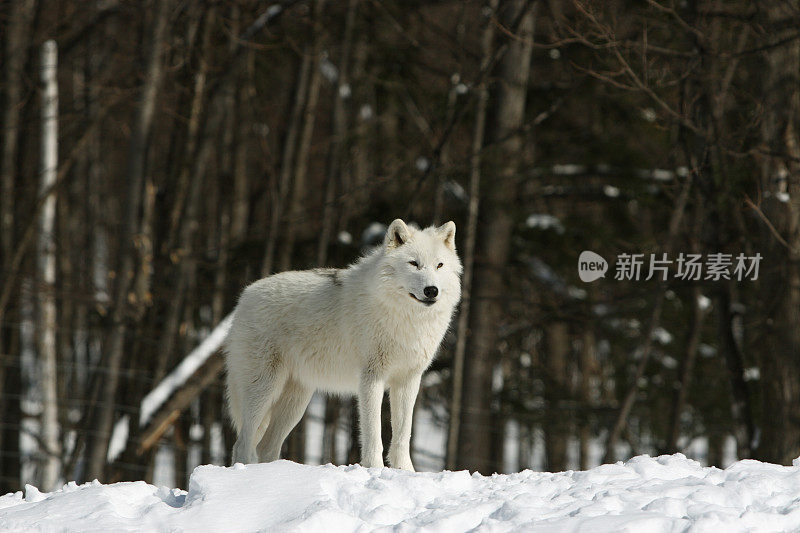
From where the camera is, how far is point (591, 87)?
13.5 metres

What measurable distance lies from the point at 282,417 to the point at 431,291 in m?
1.71

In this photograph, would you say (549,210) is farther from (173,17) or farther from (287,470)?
(287,470)

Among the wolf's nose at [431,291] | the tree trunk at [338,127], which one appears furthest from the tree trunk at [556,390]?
the wolf's nose at [431,291]

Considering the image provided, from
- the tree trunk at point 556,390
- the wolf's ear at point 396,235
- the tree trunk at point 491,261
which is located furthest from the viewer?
the tree trunk at point 556,390

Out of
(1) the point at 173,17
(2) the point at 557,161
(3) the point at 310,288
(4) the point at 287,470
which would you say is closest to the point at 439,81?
(2) the point at 557,161

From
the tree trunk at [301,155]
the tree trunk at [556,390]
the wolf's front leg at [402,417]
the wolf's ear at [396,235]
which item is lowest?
the tree trunk at [556,390]

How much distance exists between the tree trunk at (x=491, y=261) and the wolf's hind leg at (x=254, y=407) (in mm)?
5962

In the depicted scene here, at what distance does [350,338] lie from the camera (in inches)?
245

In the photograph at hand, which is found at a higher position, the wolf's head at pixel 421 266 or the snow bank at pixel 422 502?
the wolf's head at pixel 421 266

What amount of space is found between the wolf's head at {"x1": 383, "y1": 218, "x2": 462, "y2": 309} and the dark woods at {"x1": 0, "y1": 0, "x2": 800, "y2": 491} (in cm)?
316

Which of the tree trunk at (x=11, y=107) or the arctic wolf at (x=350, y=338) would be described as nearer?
the arctic wolf at (x=350, y=338)

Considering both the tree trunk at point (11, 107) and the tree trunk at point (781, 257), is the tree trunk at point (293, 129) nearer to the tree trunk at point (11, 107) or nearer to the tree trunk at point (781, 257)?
the tree trunk at point (11, 107)

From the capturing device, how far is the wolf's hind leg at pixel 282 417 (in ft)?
21.8

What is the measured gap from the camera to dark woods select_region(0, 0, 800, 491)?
380 inches
